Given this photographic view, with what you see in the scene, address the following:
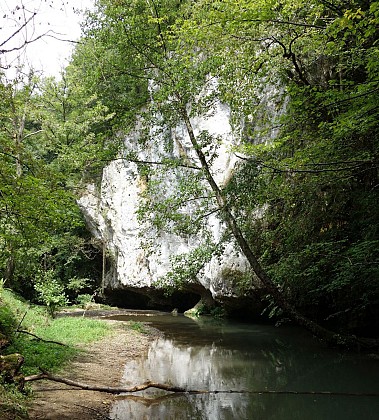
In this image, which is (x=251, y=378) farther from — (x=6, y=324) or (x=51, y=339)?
(x=6, y=324)

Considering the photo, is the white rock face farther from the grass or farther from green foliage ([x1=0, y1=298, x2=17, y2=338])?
green foliage ([x1=0, y1=298, x2=17, y2=338])

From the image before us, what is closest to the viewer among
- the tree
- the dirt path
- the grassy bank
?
the grassy bank

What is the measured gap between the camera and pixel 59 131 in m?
24.2

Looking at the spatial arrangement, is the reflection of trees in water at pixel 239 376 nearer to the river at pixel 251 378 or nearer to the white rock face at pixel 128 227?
the river at pixel 251 378

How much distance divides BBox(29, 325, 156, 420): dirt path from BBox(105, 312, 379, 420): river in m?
0.31

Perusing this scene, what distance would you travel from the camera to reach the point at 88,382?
703 cm

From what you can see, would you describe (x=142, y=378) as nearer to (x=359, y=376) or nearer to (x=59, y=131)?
(x=359, y=376)

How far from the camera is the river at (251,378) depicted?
5.77 metres

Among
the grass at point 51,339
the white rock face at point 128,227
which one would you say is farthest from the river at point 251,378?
the white rock face at point 128,227

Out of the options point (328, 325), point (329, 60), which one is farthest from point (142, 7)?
point (328, 325)

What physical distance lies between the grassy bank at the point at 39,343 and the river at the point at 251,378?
4.88 ft

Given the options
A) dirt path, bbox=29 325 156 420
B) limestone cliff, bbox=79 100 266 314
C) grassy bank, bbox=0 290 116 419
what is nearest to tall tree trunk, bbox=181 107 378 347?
dirt path, bbox=29 325 156 420

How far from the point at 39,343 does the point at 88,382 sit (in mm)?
2825

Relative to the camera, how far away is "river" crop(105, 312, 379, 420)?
227 inches
